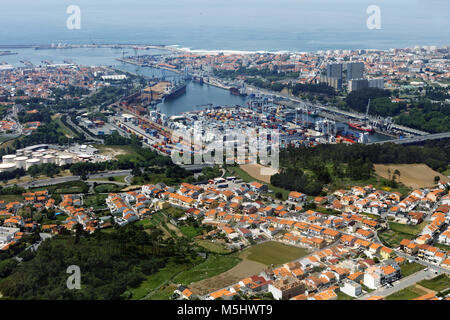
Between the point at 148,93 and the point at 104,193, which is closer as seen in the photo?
the point at 104,193

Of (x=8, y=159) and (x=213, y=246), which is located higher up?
(x=8, y=159)

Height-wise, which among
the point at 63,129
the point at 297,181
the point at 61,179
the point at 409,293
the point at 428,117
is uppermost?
the point at 428,117

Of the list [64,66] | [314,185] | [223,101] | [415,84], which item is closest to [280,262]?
[314,185]

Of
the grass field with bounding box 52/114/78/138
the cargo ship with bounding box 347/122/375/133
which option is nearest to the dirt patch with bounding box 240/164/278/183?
the cargo ship with bounding box 347/122/375/133

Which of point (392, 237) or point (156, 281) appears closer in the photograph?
point (156, 281)

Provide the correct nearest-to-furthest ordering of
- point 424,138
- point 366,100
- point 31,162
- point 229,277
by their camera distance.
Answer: point 229,277, point 31,162, point 424,138, point 366,100

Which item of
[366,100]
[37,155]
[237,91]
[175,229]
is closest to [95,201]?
[175,229]

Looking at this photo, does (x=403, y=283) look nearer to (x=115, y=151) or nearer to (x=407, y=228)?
(x=407, y=228)

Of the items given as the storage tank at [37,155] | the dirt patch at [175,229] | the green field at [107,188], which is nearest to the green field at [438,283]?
the dirt patch at [175,229]

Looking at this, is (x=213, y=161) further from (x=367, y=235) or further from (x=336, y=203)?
(x=367, y=235)
